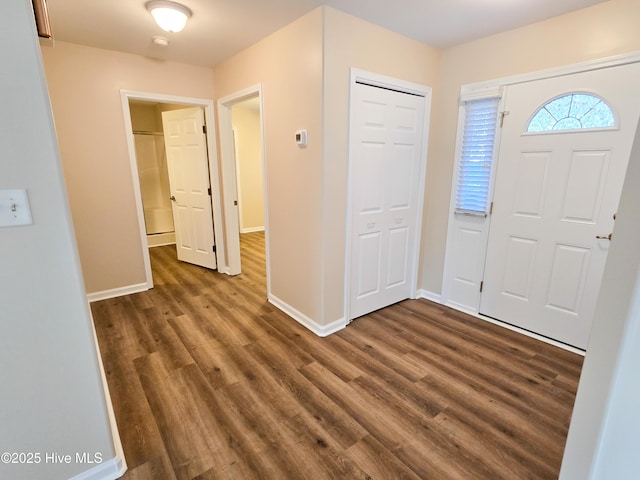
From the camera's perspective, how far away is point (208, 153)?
3.76 m

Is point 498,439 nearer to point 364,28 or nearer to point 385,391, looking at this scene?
point 385,391

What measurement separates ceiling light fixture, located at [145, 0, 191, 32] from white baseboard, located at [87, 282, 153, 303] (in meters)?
2.59

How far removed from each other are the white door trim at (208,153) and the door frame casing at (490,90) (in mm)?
2645

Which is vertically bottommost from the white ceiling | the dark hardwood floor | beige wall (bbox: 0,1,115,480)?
the dark hardwood floor

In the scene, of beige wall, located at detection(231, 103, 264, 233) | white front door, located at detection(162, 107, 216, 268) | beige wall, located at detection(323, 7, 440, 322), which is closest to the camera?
beige wall, located at detection(323, 7, 440, 322)

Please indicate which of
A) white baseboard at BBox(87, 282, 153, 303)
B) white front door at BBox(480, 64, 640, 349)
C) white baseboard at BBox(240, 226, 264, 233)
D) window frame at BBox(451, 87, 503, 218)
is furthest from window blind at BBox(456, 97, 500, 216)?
white baseboard at BBox(240, 226, 264, 233)

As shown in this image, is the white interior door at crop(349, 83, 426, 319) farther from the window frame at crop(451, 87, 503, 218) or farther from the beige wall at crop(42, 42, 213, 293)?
the beige wall at crop(42, 42, 213, 293)

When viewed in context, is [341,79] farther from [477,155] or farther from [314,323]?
[314,323]

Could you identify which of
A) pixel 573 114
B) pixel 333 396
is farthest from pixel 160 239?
pixel 573 114

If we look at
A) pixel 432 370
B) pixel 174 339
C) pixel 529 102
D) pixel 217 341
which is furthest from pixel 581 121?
pixel 174 339

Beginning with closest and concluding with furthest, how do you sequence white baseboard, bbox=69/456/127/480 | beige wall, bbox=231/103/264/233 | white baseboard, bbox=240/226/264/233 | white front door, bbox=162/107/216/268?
white baseboard, bbox=69/456/127/480
white front door, bbox=162/107/216/268
beige wall, bbox=231/103/264/233
white baseboard, bbox=240/226/264/233

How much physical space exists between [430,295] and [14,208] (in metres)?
3.26

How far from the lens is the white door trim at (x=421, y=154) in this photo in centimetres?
240

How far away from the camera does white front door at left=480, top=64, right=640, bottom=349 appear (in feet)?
6.86
